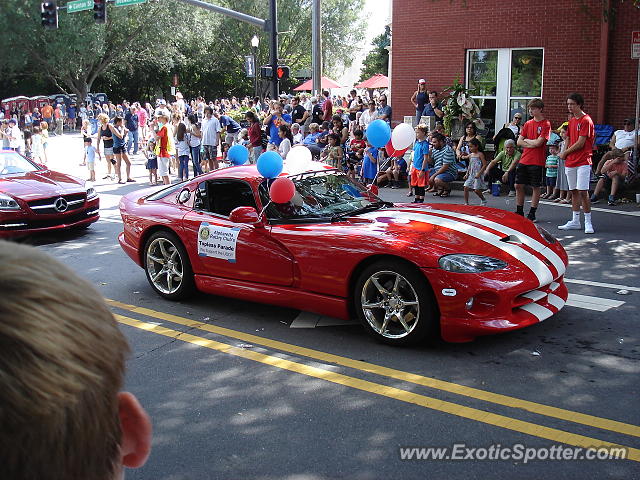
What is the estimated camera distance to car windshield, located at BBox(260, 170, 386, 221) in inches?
264

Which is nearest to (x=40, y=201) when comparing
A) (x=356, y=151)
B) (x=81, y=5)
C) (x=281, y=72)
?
(x=356, y=151)

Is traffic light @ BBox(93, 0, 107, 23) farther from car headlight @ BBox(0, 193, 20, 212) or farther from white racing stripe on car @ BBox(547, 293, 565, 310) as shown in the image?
white racing stripe on car @ BBox(547, 293, 565, 310)

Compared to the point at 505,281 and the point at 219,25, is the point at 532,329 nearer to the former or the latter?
the point at 505,281

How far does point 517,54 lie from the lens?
17297 mm

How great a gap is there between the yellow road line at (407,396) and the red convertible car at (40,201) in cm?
513

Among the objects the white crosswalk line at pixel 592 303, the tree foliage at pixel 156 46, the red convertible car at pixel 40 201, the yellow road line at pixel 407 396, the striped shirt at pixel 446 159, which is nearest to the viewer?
the yellow road line at pixel 407 396

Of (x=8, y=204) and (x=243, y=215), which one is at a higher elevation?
(x=243, y=215)

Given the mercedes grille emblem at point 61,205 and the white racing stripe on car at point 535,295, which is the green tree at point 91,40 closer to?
the mercedes grille emblem at point 61,205

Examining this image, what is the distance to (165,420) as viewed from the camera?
4.74 meters

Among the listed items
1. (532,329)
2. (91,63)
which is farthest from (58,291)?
(91,63)

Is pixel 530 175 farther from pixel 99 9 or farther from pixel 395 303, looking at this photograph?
pixel 99 9

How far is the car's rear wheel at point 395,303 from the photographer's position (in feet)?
18.6

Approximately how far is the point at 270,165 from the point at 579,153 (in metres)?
5.41

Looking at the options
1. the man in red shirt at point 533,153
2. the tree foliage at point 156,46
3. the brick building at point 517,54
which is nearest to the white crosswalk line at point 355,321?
the man in red shirt at point 533,153
